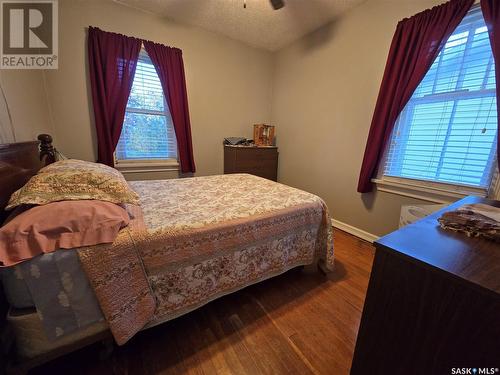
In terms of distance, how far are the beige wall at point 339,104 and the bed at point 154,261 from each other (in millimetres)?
1163

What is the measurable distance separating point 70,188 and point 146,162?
6.31 ft

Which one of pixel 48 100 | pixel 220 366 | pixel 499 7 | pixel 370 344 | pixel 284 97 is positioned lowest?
pixel 220 366

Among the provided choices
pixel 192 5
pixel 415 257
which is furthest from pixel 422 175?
pixel 192 5

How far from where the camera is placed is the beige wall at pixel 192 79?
2.24 meters

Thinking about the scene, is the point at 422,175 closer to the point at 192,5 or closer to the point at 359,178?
the point at 359,178

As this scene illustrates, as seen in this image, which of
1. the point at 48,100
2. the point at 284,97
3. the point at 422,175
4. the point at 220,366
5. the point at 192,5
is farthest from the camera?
the point at 284,97

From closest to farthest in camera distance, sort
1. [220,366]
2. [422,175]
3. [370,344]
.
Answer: [370,344] → [220,366] → [422,175]

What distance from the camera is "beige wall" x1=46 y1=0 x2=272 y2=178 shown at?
2.24m

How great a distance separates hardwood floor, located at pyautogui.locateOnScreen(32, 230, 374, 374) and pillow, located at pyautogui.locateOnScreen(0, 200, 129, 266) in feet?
2.27

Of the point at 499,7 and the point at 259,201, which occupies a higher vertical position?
the point at 499,7

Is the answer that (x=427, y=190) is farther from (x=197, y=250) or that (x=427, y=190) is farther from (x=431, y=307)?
Answer: (x=197, y=250)

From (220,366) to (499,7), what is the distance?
9.83 ft

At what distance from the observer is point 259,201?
157 centimetres

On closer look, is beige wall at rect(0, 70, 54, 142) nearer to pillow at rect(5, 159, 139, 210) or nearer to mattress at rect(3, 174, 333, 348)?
pillow at rect(5, 159, 139, 210)
